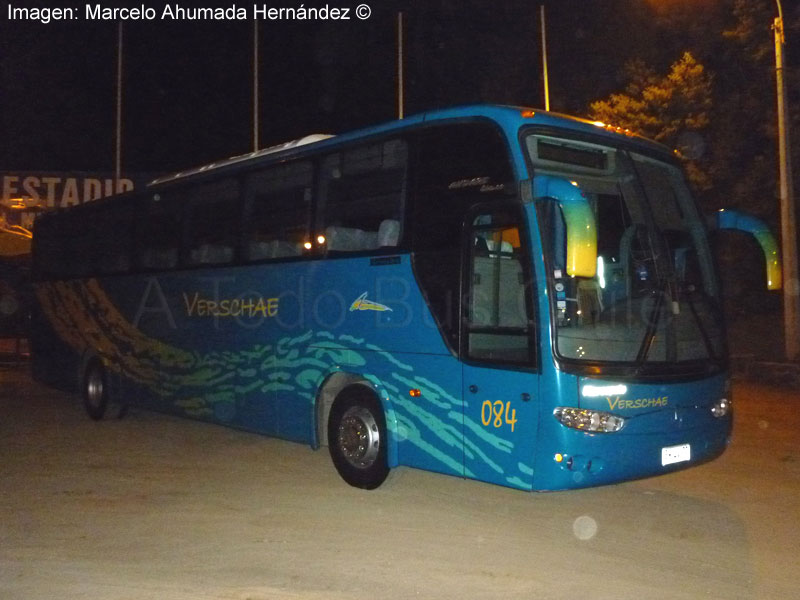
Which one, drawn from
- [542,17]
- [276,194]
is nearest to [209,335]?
[276,194]

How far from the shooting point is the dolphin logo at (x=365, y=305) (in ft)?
27.0

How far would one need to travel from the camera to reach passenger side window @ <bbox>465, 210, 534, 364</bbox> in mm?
6914

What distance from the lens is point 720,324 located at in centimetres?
772

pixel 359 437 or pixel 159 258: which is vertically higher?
pixel 159 258

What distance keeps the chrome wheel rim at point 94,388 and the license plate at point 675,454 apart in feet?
30.6

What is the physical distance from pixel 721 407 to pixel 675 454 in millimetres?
805

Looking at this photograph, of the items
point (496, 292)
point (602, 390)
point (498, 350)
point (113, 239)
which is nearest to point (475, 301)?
point (496, 292)

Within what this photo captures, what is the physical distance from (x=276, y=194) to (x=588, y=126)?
3.77m

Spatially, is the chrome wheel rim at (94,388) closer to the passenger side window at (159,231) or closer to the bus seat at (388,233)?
the passenger side window at (159,231)

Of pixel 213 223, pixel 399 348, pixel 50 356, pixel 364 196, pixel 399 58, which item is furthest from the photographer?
pixel 399 58

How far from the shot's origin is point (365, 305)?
841 centimetres

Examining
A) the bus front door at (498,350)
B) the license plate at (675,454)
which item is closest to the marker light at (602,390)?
the bus front door at (498,350)

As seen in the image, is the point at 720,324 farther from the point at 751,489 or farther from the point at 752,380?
the point at 752,380

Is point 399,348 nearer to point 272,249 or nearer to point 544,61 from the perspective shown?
point 272,249
